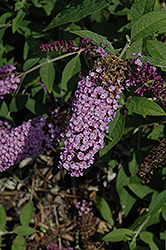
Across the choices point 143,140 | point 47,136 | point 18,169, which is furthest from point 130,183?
point 18,169

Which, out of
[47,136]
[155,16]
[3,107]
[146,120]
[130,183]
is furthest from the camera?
[3,107]

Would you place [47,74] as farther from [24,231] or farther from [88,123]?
[24,231]

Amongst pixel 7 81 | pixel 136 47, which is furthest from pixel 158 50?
pixel 7 81

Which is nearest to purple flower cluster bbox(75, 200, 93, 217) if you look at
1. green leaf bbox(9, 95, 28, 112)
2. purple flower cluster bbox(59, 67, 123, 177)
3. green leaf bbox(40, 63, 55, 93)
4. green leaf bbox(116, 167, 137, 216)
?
green leaf bbox(116, 167, 137, 216)

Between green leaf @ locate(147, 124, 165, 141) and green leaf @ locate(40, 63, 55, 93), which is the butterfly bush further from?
green leaf @ locate(147, 124, 165, 141)

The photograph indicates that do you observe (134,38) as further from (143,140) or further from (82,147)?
(143,140)

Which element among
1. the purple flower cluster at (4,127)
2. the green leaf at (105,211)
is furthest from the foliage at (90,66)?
the purple flower cluster at (4,127)
